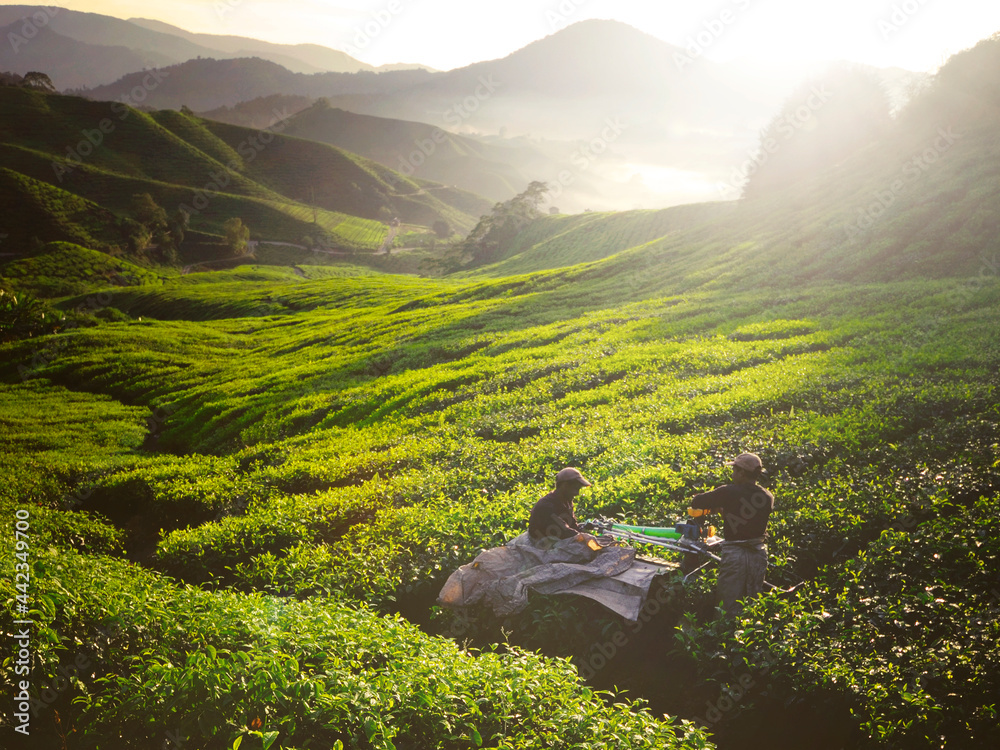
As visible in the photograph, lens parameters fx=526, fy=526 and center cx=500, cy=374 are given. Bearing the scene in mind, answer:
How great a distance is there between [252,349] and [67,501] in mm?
35953

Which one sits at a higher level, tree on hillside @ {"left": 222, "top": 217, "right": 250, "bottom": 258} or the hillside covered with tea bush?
tree on hillside @ {"left": 222, "top": 217, "right": 250, "bottom": 258}

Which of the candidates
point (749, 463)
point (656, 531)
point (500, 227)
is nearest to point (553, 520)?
point (656, 531)

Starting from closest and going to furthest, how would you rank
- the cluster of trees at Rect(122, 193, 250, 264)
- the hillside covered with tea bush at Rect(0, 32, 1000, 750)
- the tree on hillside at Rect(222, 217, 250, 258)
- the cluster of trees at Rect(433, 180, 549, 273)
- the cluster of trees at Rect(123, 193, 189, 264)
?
1. the hillside covered with tea bush at Rect(0, 32, 1000, 750)
2. the cluster of trees at Rect(123, 193, 189, 264)
3. the cluster of trees at Rect(122, 193, 250, 264)
4. the cluster of trees at Rect(433, 180, 549, 273)
5. the tree on hillside at Rect(222, 217, 250, 258)

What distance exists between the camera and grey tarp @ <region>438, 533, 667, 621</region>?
391 inches

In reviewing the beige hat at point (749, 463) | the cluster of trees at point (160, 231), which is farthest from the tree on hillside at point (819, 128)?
the cluster of trees at point (160, 231)

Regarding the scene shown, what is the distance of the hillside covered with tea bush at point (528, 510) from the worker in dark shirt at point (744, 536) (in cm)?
37

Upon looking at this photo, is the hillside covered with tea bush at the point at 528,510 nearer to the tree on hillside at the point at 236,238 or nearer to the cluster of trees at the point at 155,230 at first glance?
the cluster of trees at the point at 155,230

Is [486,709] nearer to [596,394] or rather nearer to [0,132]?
[596,394]

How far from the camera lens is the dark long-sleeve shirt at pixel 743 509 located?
9742mm

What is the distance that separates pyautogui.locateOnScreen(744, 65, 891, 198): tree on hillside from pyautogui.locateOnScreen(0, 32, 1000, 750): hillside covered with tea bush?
50.3 m

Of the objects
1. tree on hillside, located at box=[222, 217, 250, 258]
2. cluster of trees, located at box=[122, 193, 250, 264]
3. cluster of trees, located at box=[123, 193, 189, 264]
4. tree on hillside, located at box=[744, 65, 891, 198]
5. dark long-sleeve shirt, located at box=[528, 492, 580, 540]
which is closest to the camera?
dark long-sleeve shirt, located at box=[528, 492, 580, 540]

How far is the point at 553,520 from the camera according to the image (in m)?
10.9

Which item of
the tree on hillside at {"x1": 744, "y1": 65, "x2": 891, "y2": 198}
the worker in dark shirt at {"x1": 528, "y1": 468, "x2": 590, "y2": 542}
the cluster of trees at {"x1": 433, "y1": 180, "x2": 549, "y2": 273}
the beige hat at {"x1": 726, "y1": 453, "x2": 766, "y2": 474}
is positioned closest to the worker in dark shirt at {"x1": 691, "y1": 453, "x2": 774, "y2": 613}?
the beige hat at {"x1": 726, "y1": 453, "x2": 766, "y2": 474}

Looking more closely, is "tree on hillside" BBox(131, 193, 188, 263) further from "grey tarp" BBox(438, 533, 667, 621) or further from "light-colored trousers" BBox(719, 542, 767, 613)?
"light-colored trousers" BBox(719, 542, 767, 613)
